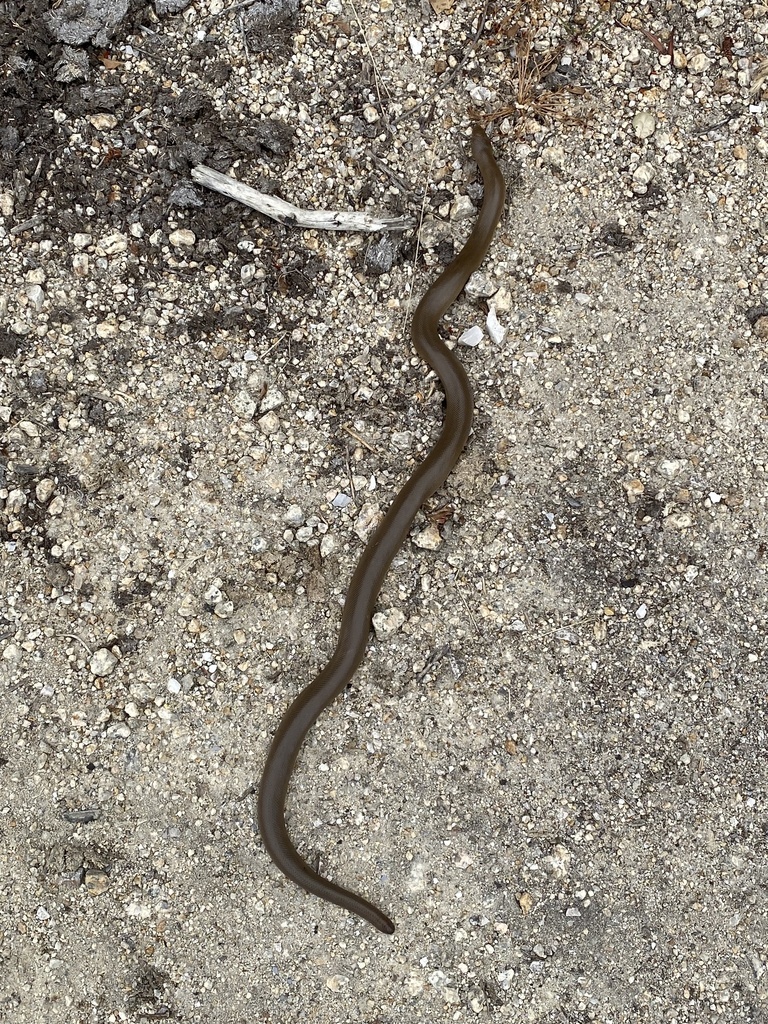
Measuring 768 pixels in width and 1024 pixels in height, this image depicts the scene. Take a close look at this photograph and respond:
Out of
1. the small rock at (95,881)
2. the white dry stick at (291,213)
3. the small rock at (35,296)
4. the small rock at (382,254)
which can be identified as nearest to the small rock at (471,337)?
the small rock at (382,254)

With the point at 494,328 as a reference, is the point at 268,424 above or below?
below

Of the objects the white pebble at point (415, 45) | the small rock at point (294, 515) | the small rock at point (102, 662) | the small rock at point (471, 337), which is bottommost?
the small rock at point (102, 662)

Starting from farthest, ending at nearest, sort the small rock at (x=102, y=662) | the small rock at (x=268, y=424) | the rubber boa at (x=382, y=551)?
the small rock at (x=268, y=424) < the small rock at (x=102, y=662) < the rubber boa at (x=382, y=551)

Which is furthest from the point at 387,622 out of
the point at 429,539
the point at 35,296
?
the point at 35,296

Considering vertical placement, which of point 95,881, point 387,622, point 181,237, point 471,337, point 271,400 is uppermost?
point 471,337

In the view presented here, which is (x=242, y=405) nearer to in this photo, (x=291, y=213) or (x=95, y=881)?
(x=291, y=213)

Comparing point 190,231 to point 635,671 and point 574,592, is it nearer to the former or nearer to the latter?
point 574,592

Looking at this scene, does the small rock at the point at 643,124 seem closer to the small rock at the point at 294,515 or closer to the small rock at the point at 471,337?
the small rock at the point at 471,337

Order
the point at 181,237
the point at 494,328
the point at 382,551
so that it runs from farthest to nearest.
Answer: the point at 494,328
the point at 181,237
the point at 382,551
